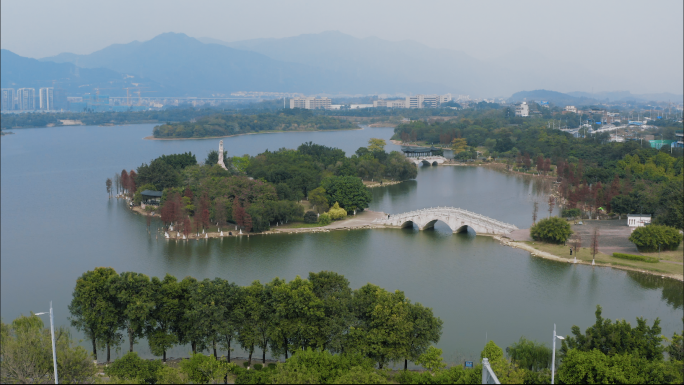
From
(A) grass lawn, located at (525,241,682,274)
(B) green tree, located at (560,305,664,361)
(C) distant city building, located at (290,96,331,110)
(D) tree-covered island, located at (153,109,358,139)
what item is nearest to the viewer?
(B) green tree, located at (560,305,664,361)

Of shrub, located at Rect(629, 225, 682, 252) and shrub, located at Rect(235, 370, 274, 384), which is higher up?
shrub, located at Rect(629, 225, 682, 252)

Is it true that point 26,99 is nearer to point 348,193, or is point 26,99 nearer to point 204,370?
point 348,193

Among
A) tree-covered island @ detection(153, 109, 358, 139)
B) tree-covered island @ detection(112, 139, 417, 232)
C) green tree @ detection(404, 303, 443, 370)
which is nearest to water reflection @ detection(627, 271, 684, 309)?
green tree @ detection(404, 303, 443, 370)

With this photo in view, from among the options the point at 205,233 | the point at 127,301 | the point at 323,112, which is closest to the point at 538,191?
the point at 205,233

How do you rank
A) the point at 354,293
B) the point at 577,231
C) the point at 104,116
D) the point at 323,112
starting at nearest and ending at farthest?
the point at 354,293
the point at 577,231
the point at 104,116
the point at 323,112

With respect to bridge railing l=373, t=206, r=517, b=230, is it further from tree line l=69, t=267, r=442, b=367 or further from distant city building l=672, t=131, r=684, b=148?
distant city building l=672, t=131, r=684, b=148

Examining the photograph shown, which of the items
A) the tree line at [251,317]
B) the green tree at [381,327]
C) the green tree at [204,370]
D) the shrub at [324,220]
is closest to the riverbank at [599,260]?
the shrub at [324,220]

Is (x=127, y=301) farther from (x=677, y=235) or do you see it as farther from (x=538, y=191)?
(x=538, y=191)
